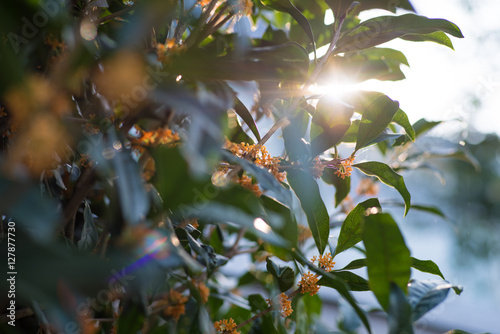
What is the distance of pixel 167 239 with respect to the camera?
0.91 ft

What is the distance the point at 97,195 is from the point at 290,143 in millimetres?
268

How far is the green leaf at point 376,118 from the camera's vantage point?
1.47 ft

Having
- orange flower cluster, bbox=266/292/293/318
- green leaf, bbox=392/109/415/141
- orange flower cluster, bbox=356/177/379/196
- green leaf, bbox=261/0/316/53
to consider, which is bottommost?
orange flower cluster, bbox=356/177/379/196

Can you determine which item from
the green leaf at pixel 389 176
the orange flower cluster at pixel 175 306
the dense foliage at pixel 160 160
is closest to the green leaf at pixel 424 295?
the dense foliage at pixel 160 160

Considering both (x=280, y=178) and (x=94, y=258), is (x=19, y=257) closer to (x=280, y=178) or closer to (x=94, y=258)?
(x=94, y=258)

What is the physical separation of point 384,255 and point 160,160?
21 cm

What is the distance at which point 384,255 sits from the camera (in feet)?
1.10

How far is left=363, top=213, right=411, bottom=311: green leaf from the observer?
0.32 meters

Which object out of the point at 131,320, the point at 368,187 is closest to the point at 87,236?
the point at 131,320

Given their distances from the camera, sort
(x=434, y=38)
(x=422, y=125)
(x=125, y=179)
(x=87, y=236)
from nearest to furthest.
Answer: (x=125, y=179) → (x=87, y=236) → (x=434, y=38) → (x=422, y=125)

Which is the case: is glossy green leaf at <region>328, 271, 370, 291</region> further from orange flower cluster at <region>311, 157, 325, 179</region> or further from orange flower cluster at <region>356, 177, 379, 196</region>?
orange flower cluster at <region>356, 177, 379, 196</region>

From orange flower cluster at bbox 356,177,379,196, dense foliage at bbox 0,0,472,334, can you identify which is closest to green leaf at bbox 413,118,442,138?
orange flower cluster at bbox 356,177,379,196

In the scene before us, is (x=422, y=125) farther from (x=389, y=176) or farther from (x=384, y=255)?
(x=384, y=255)

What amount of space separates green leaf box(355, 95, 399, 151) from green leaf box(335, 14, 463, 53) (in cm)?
9
